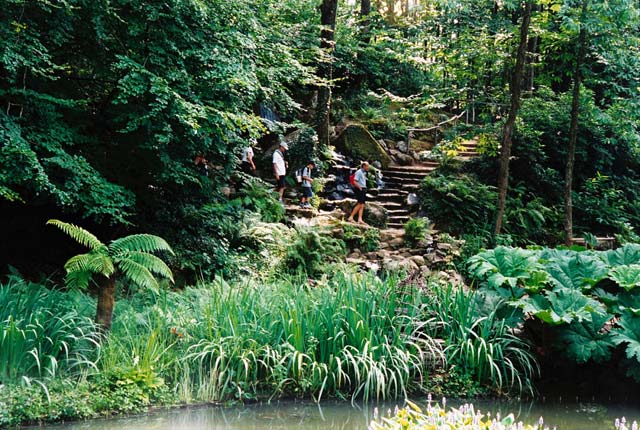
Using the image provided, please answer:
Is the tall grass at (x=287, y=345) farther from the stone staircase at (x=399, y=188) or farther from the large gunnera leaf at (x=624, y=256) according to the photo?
the stone staircase at (x=399, y=188)

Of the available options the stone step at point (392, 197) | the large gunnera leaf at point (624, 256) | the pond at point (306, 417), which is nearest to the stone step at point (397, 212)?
the stone step at point (392, 197)

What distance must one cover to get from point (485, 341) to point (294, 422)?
2306 mm

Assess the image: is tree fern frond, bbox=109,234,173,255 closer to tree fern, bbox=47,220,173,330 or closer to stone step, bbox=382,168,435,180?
tree fern, bbox=47,220,173,330

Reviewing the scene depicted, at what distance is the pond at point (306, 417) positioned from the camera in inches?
216

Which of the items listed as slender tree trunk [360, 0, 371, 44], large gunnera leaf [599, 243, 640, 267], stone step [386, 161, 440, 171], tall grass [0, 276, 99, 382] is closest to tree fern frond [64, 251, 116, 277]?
tall grass [0, 276, 99, 382]

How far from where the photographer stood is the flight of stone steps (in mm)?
15594

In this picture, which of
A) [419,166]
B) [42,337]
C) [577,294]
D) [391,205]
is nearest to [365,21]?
A: [419,166]

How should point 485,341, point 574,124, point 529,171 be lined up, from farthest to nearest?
point 529,171, point 574,124, point 485,341

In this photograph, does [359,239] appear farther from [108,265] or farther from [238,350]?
[108,265]

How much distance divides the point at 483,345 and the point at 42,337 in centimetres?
454

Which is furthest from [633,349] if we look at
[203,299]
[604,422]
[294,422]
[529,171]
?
[529,171]

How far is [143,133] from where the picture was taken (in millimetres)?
9234

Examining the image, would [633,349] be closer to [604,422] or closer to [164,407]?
[604,422]

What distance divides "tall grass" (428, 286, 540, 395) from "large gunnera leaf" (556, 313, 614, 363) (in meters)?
0.45
